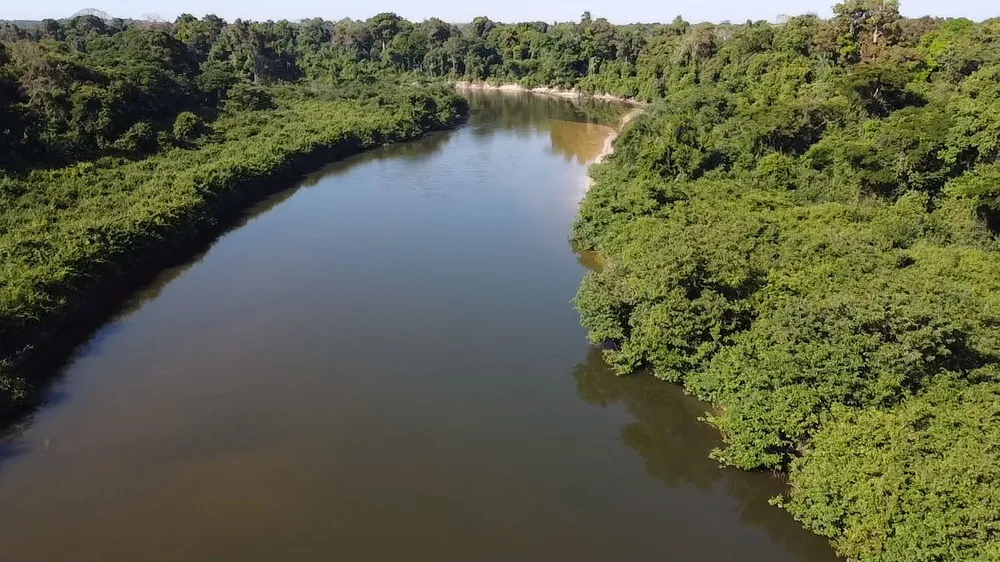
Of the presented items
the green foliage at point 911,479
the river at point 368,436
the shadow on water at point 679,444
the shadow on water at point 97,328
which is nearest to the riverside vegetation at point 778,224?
the green foliage at point 911,479

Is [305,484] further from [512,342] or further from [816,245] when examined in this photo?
[816,245]

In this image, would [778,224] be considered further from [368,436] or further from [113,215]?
[113,215]

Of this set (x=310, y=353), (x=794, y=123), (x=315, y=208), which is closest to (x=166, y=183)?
(x=315, y=208)

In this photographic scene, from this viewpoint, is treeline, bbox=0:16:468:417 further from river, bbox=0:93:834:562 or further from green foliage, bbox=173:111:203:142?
river, bbox=0:93:834:562

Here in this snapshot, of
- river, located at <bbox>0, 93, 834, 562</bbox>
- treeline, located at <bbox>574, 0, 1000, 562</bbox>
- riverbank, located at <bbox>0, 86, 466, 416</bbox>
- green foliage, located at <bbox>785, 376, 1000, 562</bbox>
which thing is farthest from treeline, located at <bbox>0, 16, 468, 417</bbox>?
green foliage, located at <bbox>785, 376, 1000, 562</bbox>

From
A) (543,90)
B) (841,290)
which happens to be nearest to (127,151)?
(841,290)

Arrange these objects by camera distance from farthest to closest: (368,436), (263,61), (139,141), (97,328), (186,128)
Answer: (263,61), (186,128), (139,141), (97,328), (368,436)
